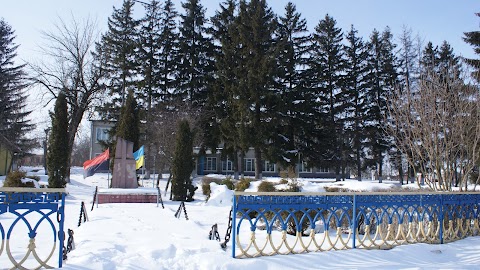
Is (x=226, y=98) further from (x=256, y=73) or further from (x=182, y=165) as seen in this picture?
(x=182, y=165)

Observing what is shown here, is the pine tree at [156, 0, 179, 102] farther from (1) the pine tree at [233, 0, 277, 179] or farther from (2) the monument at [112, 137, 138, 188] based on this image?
(2) the monument at [112, 137, 138, 188]

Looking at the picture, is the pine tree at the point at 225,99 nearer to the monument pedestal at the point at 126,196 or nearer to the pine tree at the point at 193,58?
the pine tree at the point at 193,58

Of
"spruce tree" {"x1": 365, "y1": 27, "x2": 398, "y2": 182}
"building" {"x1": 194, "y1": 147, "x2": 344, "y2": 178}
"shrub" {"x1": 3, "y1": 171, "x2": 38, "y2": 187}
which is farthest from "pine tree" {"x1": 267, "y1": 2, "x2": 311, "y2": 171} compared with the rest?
"shrub" {"x1": 3, "y1": 171, "x2": 38, "y2": 187}

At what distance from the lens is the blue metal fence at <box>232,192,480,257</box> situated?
6.19 m

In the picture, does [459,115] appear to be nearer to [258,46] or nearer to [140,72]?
[258,46]

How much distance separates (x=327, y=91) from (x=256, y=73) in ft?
26.6

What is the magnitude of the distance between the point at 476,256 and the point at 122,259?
618 centimetres

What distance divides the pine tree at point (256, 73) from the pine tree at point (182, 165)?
11043 mm

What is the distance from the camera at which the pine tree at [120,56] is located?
34.7 metres

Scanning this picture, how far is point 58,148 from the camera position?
21.1 metres

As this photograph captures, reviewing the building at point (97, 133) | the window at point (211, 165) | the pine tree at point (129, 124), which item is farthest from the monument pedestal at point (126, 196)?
the window at point (211, 165)

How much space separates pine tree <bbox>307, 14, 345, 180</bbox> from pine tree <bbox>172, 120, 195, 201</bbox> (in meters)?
16.2

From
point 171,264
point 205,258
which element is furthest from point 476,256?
point 171,264

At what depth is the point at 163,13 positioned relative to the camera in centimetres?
3688
